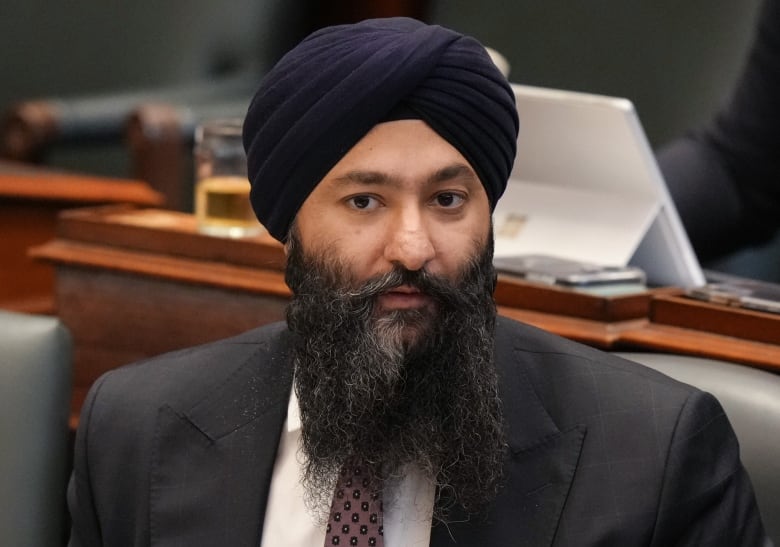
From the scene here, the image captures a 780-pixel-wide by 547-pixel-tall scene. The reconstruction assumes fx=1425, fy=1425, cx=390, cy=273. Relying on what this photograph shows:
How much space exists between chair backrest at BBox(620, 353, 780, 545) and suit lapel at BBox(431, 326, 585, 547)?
21cm

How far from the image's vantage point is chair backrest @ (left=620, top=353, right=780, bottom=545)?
5.62 ft

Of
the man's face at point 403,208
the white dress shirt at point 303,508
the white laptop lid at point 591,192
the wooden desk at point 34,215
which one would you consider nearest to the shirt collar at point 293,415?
the white dress shirt at point 303,508

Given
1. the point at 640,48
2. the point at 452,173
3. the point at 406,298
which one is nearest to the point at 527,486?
the point at 406,298

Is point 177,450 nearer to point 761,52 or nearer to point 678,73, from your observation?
point 761,52

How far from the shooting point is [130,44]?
5770 millimetres

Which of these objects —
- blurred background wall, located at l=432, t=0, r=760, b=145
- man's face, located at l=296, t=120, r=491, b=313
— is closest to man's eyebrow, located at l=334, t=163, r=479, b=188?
man's face, located at l=296, t=120, r=491, b=313

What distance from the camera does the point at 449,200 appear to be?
1.64 metres

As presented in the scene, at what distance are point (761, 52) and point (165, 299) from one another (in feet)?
5.30

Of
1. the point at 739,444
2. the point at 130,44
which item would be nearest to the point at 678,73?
the point at 130,44

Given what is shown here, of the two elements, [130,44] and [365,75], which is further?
[130,44]

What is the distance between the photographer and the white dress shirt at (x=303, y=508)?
1.66m

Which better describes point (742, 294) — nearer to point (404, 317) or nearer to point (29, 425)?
point (404, 317)

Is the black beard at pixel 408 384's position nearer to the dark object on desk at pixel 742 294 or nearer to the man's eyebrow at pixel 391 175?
the man's eyebrow at pixel 391 175

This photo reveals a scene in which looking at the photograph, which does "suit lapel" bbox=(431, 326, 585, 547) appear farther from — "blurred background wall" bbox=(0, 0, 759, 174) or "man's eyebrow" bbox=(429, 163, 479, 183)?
"blurred background wall" bbox=(0, 0, 759, 174)
